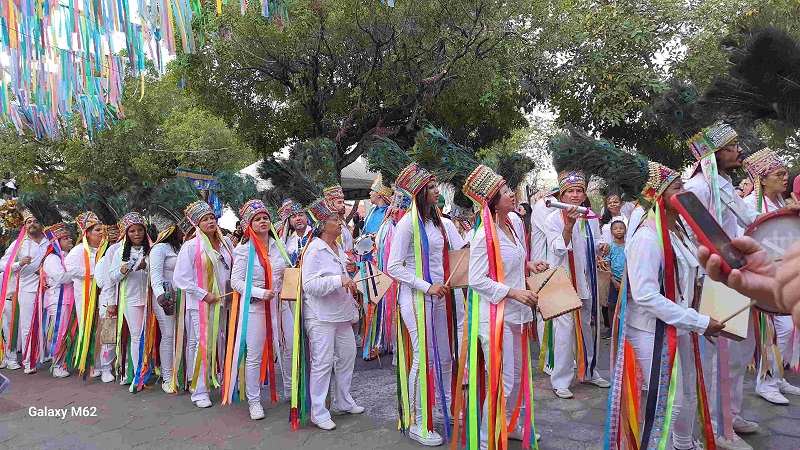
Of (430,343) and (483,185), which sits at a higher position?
(483,185)

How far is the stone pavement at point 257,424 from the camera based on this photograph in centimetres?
389

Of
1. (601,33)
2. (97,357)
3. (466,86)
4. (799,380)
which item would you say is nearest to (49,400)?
(97,357)

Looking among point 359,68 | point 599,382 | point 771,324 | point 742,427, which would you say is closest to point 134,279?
point 599,382

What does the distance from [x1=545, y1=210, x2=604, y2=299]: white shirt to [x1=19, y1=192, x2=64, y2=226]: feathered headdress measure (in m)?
6.37

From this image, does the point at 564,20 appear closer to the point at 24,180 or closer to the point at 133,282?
the point at 133,282

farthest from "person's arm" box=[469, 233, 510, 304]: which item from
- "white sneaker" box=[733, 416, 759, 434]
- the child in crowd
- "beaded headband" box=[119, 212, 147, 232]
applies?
"beaded headband" box=[119, 212, 147, 232]

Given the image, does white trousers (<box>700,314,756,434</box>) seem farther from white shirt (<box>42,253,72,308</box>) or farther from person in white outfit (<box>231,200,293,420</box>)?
white shirt (<box>42,253,72,308</box>)

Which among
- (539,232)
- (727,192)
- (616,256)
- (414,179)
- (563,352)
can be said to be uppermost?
(414,179)

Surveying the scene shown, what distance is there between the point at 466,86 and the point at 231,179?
5.28 metres

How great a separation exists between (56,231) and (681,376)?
23.5 feet

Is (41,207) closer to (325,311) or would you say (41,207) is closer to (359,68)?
(325,311)

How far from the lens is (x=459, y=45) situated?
37.2 ft

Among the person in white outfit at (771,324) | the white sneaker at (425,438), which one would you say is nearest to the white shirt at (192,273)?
the white sneaker at (425,438)

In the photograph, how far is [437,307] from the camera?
3967 millimetres
